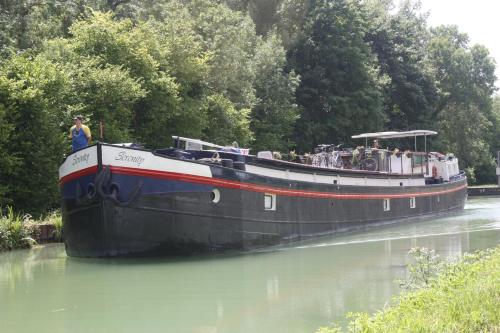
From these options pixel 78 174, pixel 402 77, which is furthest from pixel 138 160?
pixel 402 77

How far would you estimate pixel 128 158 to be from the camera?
13242mm

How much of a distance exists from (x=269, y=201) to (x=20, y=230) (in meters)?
6.13

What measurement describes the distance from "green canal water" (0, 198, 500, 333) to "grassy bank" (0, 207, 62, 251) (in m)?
0.51

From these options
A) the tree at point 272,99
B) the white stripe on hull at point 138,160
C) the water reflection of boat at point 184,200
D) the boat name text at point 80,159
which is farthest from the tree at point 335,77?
the boat name text at point 80,159

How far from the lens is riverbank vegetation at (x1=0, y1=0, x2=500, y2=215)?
18406 mm

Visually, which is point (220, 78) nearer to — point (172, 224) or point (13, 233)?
point (13, 233)

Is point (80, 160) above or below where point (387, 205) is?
above

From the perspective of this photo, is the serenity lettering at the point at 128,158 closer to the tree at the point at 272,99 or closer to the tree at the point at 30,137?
the tree at the point at 30,137

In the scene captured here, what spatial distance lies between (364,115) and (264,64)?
10253mm

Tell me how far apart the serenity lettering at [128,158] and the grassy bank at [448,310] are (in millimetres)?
7261

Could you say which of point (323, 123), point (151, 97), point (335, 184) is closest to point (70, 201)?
point (335, 184)

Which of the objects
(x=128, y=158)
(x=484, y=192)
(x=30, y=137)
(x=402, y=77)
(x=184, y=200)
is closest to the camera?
(x=128, y=158)

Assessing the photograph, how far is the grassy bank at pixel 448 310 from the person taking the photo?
18.1 ft

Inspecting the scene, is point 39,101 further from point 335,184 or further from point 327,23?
point 327,23
